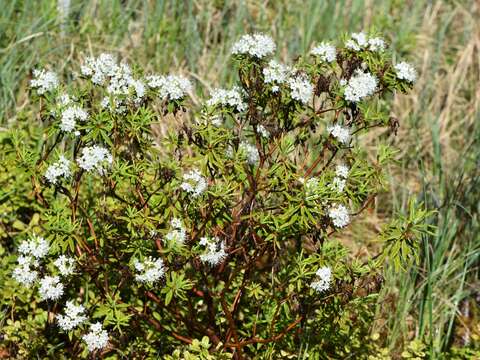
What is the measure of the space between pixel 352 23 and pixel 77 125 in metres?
3.19

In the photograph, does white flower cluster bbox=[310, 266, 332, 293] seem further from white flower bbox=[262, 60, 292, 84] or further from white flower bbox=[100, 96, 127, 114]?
white flower bbox=[100, 96, 127, 114]

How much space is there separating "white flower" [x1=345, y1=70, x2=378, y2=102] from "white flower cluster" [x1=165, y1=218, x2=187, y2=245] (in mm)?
733

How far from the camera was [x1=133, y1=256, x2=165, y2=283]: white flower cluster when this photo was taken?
2543mm

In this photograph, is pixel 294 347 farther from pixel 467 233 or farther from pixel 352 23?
pixel 352 23

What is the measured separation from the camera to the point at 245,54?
2645 millimetres

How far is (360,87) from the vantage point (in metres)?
2.59

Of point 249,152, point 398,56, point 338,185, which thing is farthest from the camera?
point 398,56

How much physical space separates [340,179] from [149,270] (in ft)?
2.43

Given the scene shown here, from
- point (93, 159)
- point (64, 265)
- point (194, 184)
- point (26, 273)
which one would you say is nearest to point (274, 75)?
point (194, 184)

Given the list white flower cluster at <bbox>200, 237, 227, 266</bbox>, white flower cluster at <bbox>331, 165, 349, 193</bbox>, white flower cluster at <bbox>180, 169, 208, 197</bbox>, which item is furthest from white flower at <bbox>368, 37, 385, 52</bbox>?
white flower cluster at <bbox>200, 237, 227, 266</bbox>

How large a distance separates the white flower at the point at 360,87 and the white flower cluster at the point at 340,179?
0.82ft

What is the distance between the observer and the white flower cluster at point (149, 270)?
8.34 feet

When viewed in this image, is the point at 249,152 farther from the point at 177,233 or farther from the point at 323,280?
the point at 323,280

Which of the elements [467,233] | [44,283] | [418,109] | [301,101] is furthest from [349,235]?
[44,283]
